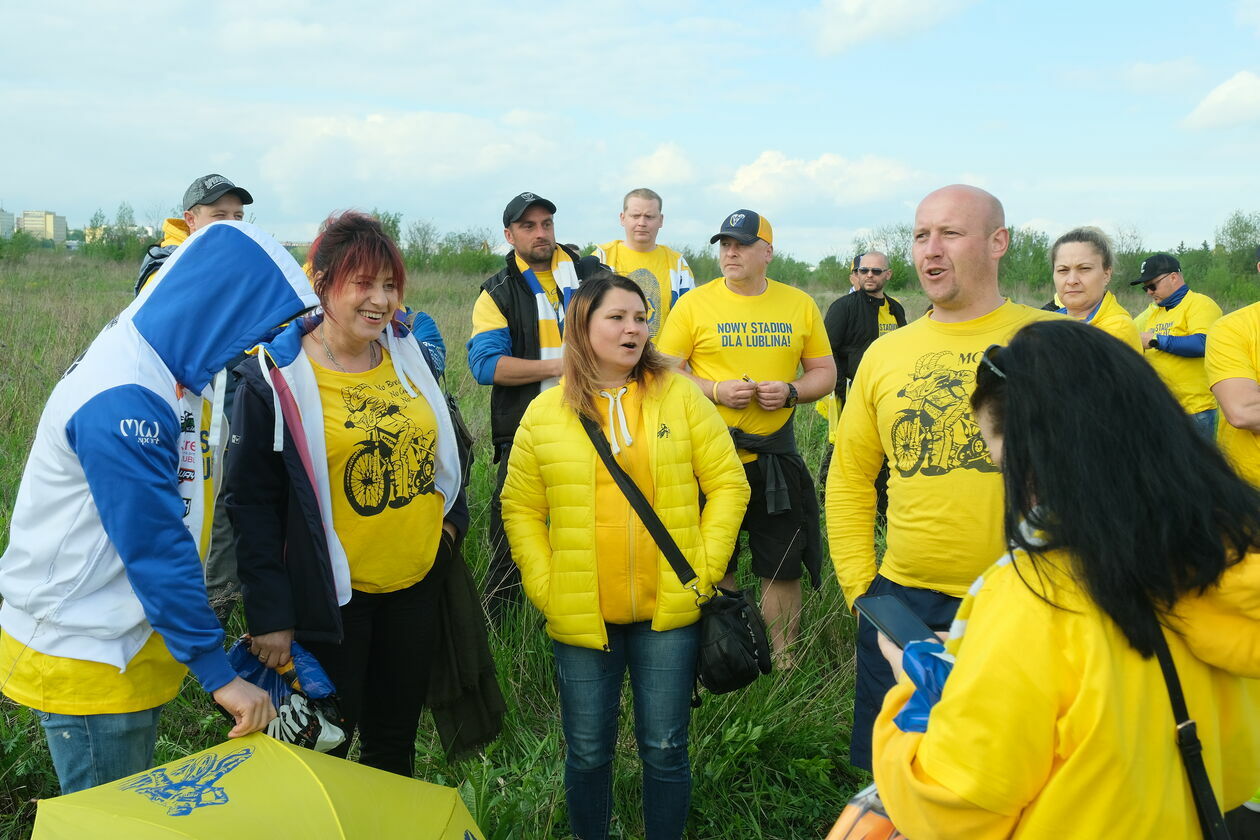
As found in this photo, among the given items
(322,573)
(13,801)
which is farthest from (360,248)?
(13,801)

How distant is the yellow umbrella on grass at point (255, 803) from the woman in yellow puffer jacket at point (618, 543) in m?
0.91

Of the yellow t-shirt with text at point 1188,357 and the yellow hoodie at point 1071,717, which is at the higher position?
the yellow t-shirt with text at point 1188,357

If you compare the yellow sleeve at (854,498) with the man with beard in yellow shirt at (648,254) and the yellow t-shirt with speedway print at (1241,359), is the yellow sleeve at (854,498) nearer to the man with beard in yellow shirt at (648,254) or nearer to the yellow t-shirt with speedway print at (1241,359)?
the yellow t-shirt with speedway print at (1241,359)

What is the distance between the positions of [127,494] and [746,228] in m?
3.42

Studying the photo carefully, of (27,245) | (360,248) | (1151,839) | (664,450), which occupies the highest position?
(27,245)

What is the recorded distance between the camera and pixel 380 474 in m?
2.96

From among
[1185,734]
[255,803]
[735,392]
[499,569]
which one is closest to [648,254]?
[735,392]

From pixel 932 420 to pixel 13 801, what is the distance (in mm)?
3551

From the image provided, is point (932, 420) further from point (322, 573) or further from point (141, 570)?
point (141, 570)

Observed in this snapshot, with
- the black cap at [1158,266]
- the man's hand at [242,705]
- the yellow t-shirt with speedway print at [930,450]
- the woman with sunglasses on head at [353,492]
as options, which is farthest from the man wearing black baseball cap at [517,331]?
the black cap at [1158,266]

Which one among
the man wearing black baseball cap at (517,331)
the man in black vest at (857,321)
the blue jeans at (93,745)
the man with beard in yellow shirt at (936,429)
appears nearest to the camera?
the blue jeans at (93,745)

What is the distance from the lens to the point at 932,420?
2.84 metres

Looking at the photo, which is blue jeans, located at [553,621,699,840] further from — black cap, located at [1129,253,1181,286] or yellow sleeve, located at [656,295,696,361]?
black cap, located at [1129,253,1181,286]

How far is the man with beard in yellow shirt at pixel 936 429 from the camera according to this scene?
2801 millimetres
